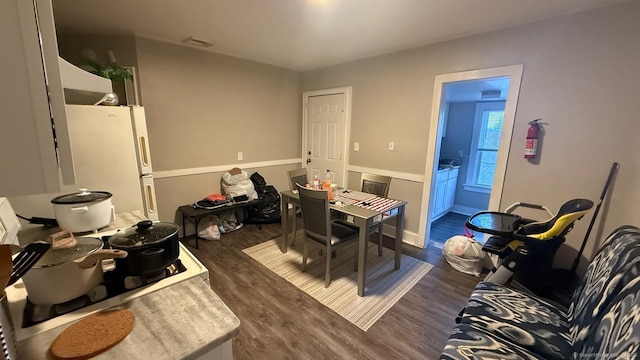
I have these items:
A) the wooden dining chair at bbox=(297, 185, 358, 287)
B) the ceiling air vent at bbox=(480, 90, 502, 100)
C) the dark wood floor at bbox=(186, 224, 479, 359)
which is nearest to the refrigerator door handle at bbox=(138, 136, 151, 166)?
the dark wood floor at bbox=(186, 224, 479, 359)

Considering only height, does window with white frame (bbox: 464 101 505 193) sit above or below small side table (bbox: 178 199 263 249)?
above

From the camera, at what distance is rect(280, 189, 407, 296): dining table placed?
223cm

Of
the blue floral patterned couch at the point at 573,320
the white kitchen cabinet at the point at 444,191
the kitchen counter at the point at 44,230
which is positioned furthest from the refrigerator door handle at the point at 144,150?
the white kitchen cabinet at the point at 444,191

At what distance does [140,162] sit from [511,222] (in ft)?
11.6

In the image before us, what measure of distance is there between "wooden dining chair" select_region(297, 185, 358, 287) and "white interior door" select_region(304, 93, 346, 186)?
5.47 feet

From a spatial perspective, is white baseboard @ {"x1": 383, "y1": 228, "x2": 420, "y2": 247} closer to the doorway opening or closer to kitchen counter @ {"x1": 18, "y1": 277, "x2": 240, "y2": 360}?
the doorway opening

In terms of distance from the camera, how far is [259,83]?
395cm

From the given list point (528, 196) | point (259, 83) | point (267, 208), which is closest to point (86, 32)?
point (259, 83)

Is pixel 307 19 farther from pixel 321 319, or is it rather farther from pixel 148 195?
pixel 321 319

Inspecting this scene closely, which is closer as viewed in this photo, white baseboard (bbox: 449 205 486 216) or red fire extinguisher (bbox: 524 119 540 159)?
red fire extinguisher (bbox: 524 119 540 159)

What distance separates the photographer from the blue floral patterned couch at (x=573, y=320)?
987mm

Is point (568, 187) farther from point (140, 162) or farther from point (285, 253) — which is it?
point (140, 162)

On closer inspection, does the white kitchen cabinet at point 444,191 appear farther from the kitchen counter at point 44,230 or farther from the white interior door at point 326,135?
the kitchen counter at point 44,230

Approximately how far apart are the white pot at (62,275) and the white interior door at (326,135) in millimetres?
3354
